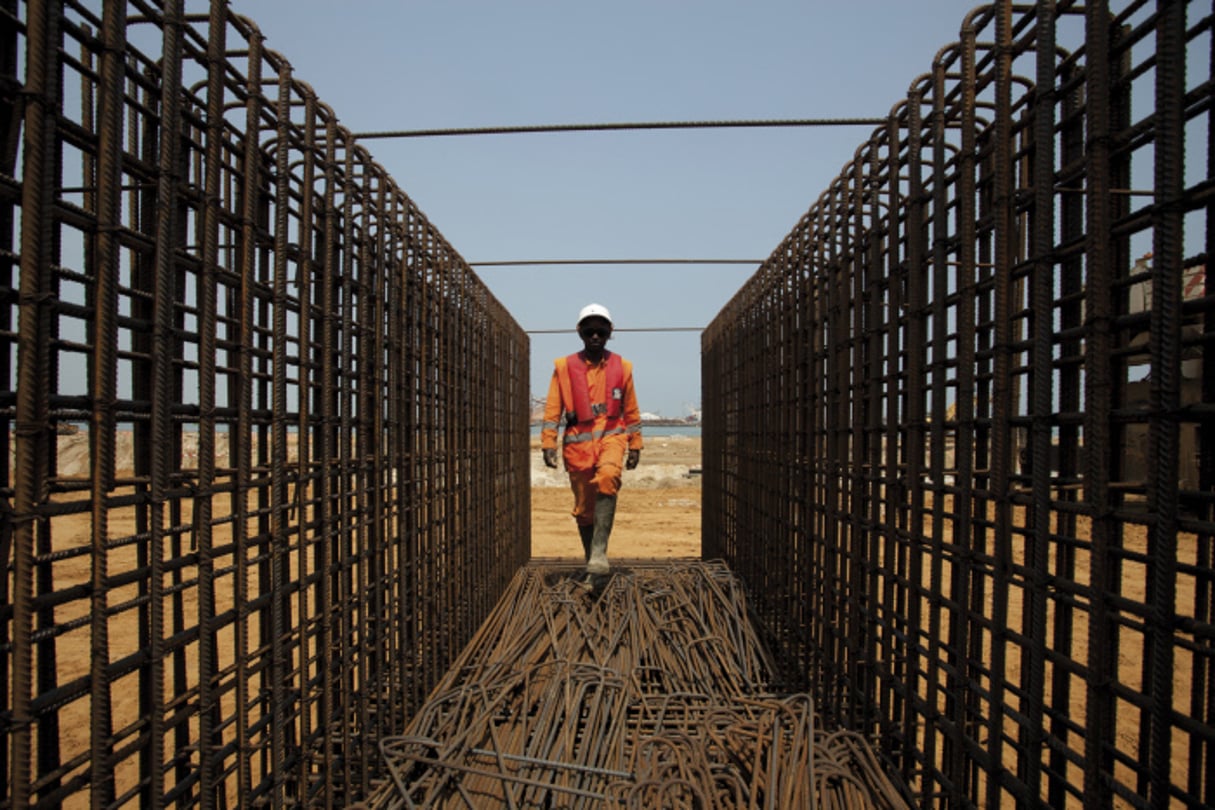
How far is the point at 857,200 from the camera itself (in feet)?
12.8

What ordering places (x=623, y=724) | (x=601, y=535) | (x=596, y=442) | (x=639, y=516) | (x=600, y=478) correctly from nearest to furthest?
(x=623, y=724)
(x=601, y=535)
(x=600, y=478)
(x=596, y=442)
(x=639, y=516)

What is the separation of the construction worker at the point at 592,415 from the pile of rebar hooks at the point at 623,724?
960 millimetres

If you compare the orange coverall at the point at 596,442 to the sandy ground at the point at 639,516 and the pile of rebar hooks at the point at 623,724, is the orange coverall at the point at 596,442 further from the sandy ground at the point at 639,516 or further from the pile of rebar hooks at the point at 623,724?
the sandy ground at the point at 639,516

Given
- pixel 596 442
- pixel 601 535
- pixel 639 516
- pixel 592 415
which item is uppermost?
pixel 592 415

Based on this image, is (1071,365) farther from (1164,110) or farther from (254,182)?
(254,182)

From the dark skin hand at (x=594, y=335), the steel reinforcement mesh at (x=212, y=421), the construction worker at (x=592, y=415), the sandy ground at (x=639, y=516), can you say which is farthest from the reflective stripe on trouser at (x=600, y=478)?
the sandy ground at (x=639, y=516)

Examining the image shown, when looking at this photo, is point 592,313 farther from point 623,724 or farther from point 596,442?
point 623,724

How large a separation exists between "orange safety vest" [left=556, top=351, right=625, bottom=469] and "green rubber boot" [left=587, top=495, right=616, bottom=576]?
14.3 inches

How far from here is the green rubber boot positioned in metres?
6.52

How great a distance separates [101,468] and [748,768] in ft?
9.61

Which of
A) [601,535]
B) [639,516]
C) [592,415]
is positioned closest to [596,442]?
[592,415]

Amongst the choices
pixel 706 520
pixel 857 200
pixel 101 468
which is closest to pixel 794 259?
pixel 857 200

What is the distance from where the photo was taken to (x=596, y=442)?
698 centimetres

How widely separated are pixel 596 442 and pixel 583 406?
1.12ft
